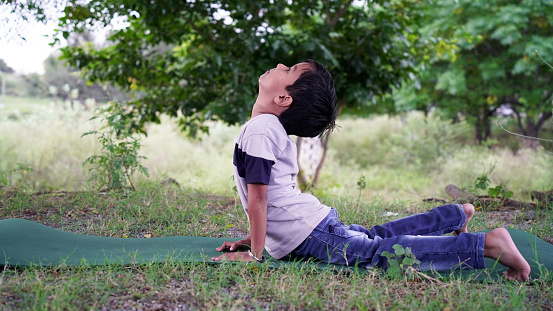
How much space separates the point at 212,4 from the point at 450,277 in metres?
4.38

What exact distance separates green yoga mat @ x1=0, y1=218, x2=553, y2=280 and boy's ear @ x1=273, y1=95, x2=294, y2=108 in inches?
33.2

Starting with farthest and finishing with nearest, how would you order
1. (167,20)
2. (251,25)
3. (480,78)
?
(480,78) → (167,20) → (251,25)

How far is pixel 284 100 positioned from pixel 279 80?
11 cm

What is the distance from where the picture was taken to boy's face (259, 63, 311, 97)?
7.70 ft

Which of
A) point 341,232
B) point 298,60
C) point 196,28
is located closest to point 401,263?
point 341,232

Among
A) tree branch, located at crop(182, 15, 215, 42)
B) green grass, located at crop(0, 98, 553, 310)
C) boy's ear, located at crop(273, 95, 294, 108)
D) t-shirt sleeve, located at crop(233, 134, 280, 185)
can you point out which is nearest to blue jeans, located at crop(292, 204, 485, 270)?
green grass, located at crop(0, 98, 553, 310)

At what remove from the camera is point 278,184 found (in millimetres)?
2320

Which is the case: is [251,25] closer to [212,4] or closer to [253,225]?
[212,4]

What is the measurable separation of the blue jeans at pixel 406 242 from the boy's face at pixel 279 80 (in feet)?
2.41

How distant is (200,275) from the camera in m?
2.11

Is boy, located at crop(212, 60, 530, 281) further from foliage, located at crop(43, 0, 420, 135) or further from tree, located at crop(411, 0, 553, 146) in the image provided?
tree, located at crop(411, 0, 553, 146)

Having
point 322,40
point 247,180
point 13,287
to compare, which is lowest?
point 13,287

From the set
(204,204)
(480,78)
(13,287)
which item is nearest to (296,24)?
(204,204)

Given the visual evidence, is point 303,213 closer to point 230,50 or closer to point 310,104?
point 310,104
